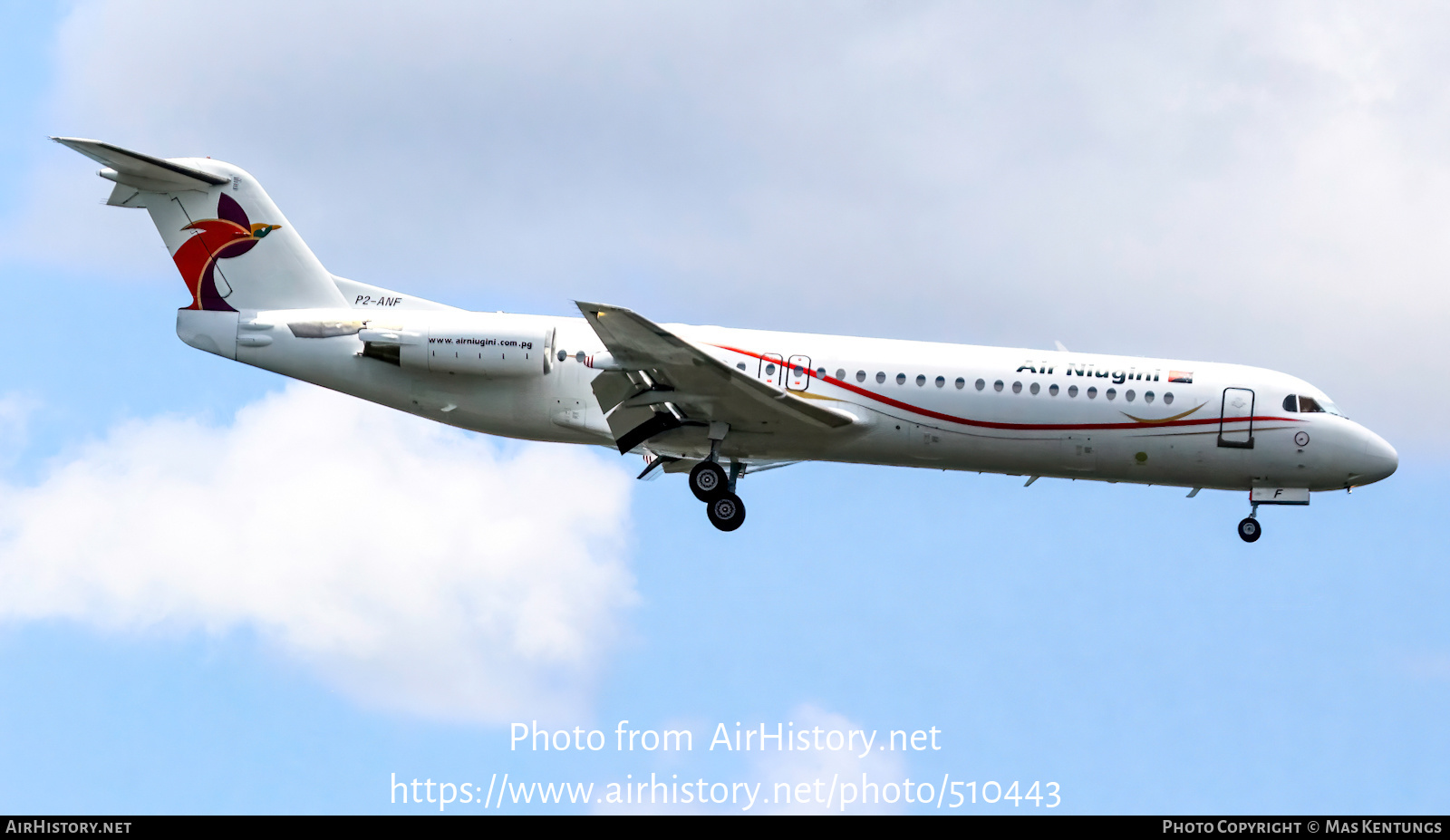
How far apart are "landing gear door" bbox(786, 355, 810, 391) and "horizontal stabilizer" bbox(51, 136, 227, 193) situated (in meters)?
11.7

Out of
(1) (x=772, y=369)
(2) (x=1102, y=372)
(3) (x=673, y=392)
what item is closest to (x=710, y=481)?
(3) (x=673, y=392)

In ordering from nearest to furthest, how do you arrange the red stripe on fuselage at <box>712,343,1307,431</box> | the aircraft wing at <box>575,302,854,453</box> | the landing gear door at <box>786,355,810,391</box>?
the aircraft wing at <box>575,302,854,453</box>
the red stripe on fuselage at <box>712,343,1307,431</box>
the landing gear door at <box>786,355,810,391</box>

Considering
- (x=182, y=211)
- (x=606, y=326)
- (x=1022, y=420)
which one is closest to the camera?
(x=606, y=326)

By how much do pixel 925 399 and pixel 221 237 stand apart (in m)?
13.8

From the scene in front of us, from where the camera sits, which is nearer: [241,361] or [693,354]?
[693,354]

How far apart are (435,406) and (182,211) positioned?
654 cm

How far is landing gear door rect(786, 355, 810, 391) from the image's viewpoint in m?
29.4

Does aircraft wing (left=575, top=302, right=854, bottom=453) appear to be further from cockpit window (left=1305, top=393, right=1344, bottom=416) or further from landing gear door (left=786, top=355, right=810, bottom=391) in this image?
cockpit window (left=1305, top=393, right=1344, bottom=416)

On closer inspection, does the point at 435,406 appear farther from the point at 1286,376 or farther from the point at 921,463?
the point at 1286,376

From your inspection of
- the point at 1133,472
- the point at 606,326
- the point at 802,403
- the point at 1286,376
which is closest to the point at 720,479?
the point at 802,403

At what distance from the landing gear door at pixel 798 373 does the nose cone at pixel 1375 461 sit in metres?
10.3

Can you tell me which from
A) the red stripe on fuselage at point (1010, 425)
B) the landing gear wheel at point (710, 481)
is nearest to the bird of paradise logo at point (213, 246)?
the landing gear wheel at point (710, 481)

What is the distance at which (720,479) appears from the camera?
29.5 meters

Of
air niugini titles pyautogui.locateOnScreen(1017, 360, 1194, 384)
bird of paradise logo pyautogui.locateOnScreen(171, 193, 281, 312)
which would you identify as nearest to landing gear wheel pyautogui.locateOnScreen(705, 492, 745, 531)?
air niugini titles pyautogui.locateOnScreen(1017, 360, 1194, 384)
